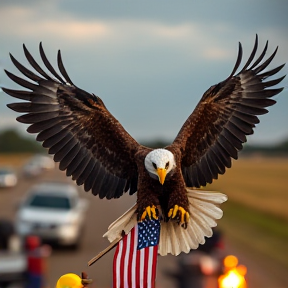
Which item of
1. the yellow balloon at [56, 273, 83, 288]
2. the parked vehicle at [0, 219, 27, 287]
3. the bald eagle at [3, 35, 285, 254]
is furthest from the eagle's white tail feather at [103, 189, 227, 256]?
the parked vehicle at [0, 219, 27, 287]

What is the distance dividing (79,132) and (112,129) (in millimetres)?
181

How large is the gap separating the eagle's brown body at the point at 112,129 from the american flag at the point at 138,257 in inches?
16.7

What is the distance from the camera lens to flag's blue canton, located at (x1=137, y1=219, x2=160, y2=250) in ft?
12.8

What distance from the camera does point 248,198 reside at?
32.6 meters

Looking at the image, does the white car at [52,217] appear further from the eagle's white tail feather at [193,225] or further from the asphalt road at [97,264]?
the eagle's white tail feather at [193,225]

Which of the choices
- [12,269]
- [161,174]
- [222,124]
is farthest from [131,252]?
[12,269]

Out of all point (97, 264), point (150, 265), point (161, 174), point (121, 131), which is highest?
point (121, 131)

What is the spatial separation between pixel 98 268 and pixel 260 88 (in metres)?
11.6

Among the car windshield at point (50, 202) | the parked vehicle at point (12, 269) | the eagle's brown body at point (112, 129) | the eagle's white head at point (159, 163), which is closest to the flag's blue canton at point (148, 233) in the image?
the eagle's white head at point (159, 163)

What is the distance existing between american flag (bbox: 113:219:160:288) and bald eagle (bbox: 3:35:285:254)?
11.1 inches

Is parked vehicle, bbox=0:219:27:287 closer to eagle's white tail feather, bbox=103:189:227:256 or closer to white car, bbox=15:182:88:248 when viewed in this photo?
white car, bbox=15:182:88:248

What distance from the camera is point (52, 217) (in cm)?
1778

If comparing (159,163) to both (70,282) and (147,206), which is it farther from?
(70,282)

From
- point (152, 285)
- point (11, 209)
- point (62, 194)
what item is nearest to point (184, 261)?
point (152, 285)
